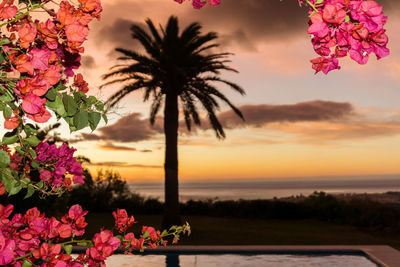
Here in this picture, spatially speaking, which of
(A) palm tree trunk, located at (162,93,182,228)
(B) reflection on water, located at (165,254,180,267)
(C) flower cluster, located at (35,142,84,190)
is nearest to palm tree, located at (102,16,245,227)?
(A) palm tree trunk, located at (162,93,182,228)

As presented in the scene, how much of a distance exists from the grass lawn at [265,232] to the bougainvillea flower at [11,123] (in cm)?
1607

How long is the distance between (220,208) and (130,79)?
396 inches

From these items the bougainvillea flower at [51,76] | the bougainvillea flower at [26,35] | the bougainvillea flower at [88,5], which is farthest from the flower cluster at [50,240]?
the bougainvillea flower at [88,5]

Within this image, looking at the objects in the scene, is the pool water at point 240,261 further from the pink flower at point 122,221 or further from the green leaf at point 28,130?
the green leaf at point 28,130

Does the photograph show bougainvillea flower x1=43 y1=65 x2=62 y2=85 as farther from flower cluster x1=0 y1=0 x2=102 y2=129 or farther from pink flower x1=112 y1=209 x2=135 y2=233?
pink flower x1=112 y1=209 x2=135 y2=233

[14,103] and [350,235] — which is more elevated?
[14,103]

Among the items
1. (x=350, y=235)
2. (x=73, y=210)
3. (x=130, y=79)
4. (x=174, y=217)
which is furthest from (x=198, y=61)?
(x=73, y=210)

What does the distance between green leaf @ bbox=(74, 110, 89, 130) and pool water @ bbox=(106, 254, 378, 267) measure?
975 cm

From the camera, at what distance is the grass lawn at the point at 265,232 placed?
18.2 m

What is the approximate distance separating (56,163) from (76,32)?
1.33 m

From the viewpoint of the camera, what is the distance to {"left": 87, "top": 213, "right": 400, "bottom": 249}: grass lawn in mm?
18188

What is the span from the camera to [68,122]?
2.55 m

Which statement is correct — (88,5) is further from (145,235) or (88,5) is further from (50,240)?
(145,235)

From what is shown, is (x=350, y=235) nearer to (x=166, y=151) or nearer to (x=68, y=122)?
(x=166, y=151)
